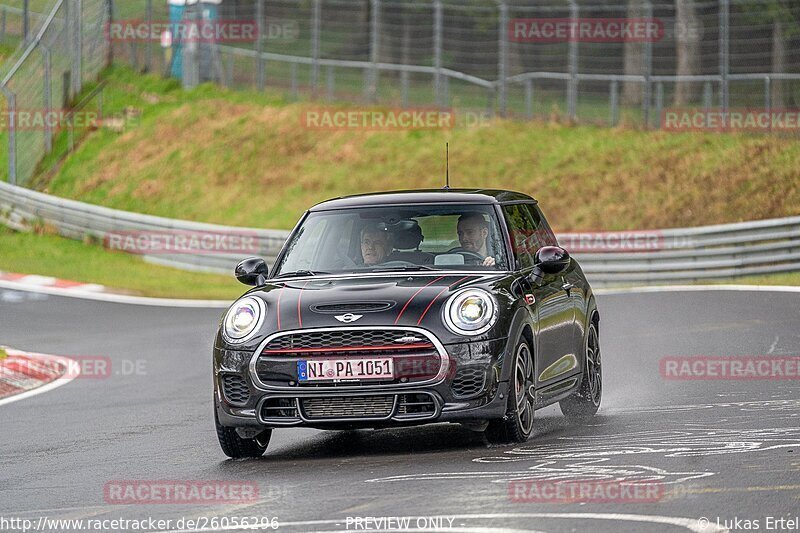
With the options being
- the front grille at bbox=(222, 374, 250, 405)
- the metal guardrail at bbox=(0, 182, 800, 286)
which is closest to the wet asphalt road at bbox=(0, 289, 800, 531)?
the front grille at bbox=(222, 374, 250, 405)

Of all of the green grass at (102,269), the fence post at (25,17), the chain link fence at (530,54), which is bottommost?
the green grass at (102,269)

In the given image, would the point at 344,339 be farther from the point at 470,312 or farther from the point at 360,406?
the point at 470,312

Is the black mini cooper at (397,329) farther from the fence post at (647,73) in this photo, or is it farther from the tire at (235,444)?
the fence post at (647,73)

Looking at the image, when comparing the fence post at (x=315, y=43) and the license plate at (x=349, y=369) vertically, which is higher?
the fence post at (x=315, y=43)

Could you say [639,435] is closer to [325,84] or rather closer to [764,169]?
[764,169]

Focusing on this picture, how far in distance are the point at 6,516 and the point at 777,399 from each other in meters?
5.68

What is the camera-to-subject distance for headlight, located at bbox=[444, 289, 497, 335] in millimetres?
8422

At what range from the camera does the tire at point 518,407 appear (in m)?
8.56

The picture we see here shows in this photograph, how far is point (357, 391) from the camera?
27.3ft

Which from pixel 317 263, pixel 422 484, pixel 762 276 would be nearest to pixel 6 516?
pixel 422 484

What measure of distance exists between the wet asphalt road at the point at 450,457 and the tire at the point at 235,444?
0.11 metres

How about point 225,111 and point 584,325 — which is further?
point 225,111

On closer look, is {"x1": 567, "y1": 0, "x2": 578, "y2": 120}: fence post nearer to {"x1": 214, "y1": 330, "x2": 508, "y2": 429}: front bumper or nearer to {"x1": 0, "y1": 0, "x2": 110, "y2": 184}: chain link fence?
{"x1": 0, "y1": 0, "x2": 110, "y2": 184}: chain link fence

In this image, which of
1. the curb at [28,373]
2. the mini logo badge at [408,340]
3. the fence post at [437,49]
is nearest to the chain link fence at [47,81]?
the fence post at [437,49]
